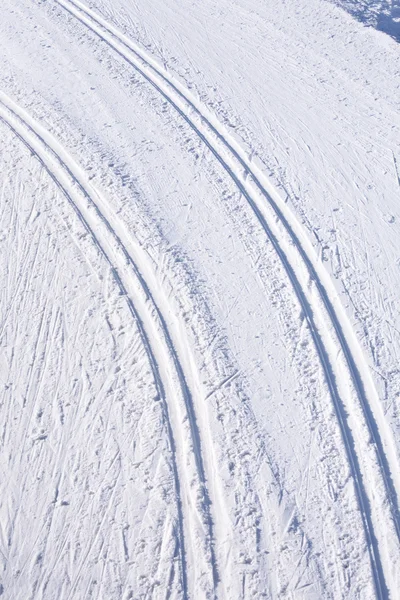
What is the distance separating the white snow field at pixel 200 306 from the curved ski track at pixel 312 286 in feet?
0.06

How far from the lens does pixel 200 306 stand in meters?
6.91

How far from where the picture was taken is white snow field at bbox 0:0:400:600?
5.51m

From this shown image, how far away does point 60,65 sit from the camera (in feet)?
31.3

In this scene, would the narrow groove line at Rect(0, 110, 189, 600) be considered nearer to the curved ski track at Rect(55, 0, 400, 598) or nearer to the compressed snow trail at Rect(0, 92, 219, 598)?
the compressed snow trail at Rect(0, 92, 219, 598)

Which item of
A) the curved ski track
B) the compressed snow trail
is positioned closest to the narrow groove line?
the compressed snow trail

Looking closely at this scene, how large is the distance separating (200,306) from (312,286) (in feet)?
3.45

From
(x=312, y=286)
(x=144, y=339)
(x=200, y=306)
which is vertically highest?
(x=312, y=286)

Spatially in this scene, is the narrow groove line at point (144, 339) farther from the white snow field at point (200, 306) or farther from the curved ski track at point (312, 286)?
the curved ski track at point (312, 286)

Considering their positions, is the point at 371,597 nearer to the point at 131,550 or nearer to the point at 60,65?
the point at 131,550

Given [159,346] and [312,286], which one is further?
[312,286]

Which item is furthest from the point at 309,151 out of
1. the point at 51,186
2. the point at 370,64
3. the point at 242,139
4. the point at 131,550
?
the point at 131,550

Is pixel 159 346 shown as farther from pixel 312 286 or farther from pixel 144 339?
pixel 312 286

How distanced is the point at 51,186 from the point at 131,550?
404cm

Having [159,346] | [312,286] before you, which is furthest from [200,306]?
[312,286]
